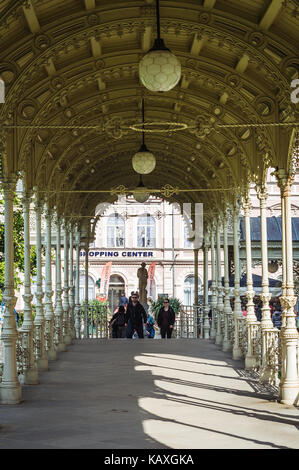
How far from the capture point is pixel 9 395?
1138cm

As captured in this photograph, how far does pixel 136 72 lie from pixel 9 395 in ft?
19.3

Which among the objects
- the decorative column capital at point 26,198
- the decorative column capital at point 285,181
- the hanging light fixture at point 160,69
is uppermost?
the hanging light fixture at point 160,69

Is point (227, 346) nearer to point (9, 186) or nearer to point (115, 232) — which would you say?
point (9, 186)

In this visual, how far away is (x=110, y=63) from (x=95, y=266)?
40960 millimetres

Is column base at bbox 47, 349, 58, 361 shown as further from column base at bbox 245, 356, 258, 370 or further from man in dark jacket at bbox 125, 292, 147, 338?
column base at bbox 245, 356, 258, 370

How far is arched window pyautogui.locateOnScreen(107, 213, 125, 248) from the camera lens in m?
54.1

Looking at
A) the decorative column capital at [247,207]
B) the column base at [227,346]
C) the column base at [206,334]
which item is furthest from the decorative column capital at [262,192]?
the column base at [206,334]

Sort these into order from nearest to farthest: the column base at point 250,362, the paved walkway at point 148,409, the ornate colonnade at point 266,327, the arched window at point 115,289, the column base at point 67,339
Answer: the paved walkway at point 148,409, the ornate colonnade at point 266,327, the column base at point 250,362, the column base at point 67,339, the arched window at point 115,289

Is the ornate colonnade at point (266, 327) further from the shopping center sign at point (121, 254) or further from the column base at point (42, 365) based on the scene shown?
the shopping center sign at point (121, 254)

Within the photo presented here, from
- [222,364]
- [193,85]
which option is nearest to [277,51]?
[193,85]

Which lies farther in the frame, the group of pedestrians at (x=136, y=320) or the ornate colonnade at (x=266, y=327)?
the group of pedestrians at (x=136, y=320)

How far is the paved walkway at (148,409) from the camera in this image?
8297 mm

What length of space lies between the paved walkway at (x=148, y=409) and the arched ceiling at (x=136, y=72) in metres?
3.58

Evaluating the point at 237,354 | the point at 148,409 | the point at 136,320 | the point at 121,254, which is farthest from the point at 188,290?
the point at 148,409
